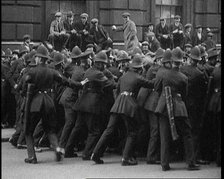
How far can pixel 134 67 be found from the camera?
11445mm

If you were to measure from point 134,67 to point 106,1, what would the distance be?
31.1 ft

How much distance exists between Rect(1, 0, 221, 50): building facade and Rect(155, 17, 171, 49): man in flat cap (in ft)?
2.81

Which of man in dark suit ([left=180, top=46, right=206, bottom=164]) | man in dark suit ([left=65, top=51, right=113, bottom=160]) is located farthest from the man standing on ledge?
man in dark suit ([left=180, top=46, right=206, bottom=164])

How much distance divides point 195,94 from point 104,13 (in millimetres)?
9857

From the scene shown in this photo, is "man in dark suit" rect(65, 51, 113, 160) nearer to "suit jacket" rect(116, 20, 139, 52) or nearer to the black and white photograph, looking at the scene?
the black and white photograph

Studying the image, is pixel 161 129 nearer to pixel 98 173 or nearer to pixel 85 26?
pixel 98 173

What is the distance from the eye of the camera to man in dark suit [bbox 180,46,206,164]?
11219mm

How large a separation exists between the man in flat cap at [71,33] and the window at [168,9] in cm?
473

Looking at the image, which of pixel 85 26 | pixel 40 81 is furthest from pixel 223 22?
pixel 85 26

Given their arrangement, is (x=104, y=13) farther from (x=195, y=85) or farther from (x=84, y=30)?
(x=195, y=85)

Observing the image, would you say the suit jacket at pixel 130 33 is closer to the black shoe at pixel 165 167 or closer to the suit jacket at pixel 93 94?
the suit jacket at pixel 93 94

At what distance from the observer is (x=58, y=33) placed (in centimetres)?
1825

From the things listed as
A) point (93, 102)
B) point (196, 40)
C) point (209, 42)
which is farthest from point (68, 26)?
point (93, 102)

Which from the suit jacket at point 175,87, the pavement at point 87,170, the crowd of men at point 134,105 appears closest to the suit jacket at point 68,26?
the crowd of men at point 134,105
